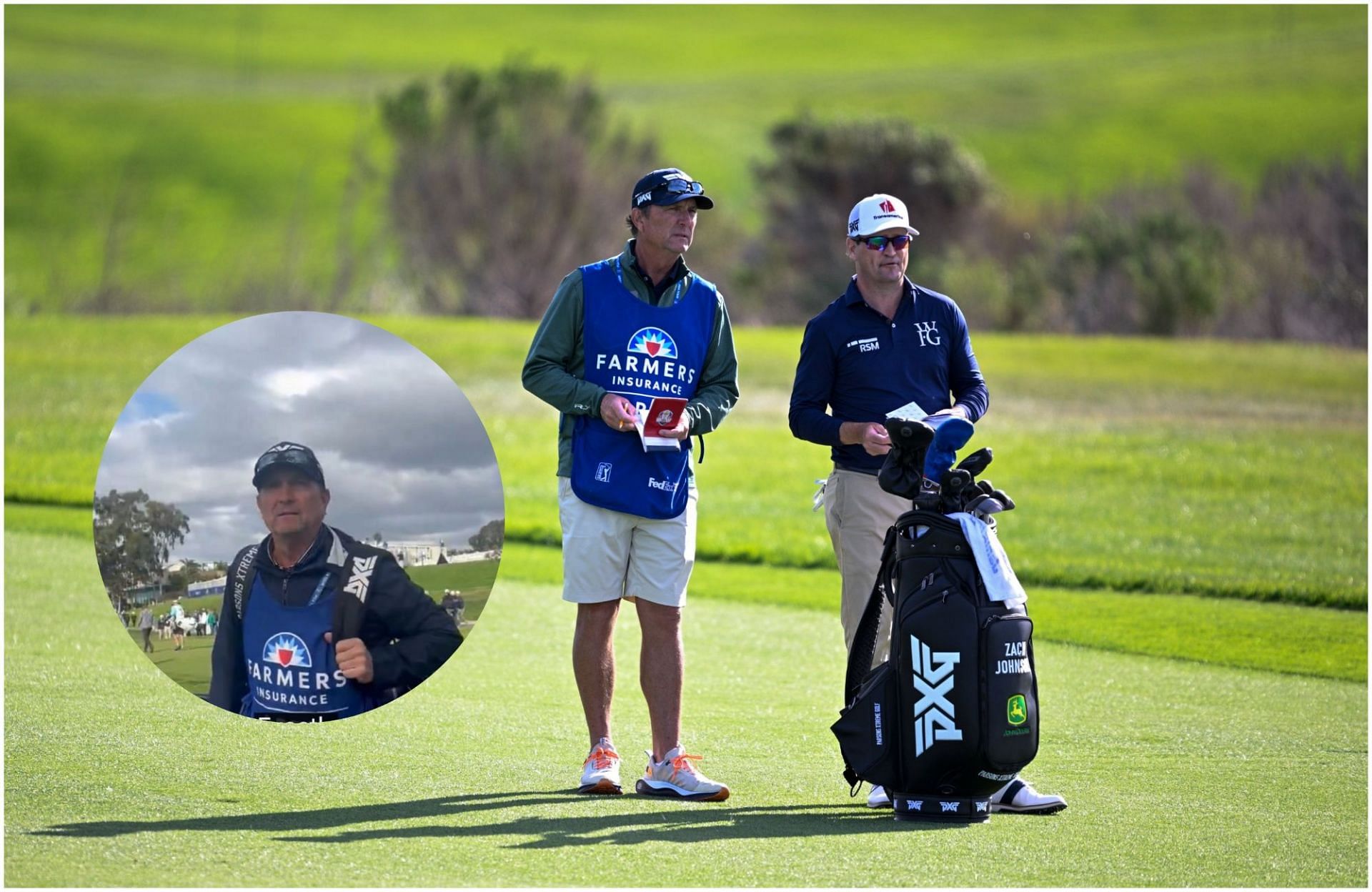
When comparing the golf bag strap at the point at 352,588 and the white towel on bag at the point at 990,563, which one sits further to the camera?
the golf bag strap at the point at 352,588

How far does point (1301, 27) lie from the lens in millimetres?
84188

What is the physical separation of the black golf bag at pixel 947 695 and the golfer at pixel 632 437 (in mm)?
748

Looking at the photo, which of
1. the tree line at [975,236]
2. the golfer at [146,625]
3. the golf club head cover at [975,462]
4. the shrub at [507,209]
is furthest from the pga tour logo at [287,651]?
the shrub at [507,209]

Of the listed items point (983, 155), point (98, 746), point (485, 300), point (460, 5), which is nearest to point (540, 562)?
point (98, 746)

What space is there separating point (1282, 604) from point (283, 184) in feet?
172

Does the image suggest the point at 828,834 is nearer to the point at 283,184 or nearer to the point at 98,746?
the point at 98,746

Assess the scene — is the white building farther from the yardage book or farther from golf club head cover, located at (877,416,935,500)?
golf club head cover, located at (877,416,935,500)

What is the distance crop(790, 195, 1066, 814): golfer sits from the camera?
6.36m

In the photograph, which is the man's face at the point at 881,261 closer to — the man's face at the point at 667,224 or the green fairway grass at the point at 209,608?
the man's face at the point at 667,224

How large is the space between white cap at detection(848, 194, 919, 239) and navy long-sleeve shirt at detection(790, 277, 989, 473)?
10.0 inches

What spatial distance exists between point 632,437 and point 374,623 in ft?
3.55

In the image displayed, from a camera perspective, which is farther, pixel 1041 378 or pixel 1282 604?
pixel 1041 378

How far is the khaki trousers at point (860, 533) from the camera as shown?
636cm

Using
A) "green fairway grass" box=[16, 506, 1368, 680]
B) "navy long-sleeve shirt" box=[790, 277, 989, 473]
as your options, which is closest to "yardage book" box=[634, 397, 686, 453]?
"navy long-sleeve shirt" box=[790, 277, 989, 473]
